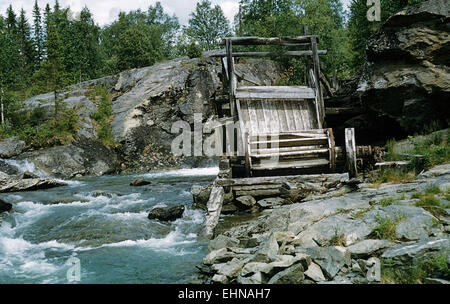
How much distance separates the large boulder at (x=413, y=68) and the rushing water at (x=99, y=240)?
22.1ft

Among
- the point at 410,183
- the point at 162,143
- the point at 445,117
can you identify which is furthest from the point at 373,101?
the point at 162,143

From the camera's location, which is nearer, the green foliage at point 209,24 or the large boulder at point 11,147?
the large boulder at point 11,147

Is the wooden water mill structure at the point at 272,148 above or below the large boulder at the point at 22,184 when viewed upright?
above

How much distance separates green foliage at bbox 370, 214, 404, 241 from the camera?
4.23 meters

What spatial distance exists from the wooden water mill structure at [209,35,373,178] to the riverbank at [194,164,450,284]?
2.11 meters

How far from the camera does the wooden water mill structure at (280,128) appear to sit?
8523mm

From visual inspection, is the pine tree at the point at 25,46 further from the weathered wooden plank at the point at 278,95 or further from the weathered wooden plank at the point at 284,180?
the weathered wooden plank at the point at 284,180

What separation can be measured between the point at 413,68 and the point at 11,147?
20.7 meters

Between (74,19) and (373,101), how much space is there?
6135 centimetres

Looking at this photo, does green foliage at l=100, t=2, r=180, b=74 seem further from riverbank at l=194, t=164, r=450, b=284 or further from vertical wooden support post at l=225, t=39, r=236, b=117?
riverbank at l=194, t=164, r=450, b=284

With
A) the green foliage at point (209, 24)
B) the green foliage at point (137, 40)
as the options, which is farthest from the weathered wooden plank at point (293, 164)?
the green foliage at point (209, 24)

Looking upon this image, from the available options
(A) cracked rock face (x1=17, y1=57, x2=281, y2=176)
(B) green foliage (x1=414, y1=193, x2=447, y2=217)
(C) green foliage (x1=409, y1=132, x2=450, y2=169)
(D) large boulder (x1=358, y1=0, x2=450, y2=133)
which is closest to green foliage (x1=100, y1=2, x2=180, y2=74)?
(A) cracked rock face (x1=17, y1=57, x2=281, y2=176)

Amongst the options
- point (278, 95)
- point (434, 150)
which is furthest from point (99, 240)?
point (434, 150)

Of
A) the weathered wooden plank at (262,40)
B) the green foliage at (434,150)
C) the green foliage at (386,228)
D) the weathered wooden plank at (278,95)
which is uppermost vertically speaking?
the weathered wooden plank at (262,40)
